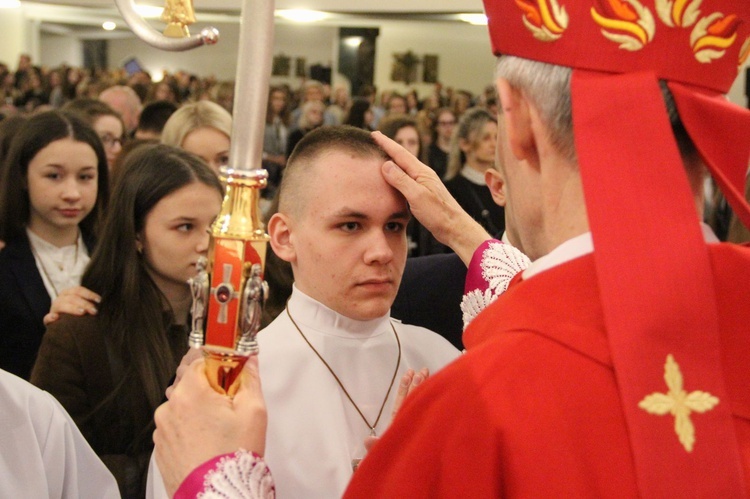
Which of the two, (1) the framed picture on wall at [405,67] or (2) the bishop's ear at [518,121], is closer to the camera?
(2) the bishop's ear at [518,121]

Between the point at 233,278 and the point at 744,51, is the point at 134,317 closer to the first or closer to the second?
the point at 233,278

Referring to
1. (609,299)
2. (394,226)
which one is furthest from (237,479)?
(394,226)

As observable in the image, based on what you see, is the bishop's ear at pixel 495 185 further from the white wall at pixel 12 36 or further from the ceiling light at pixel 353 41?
the white wall at pixel 12 36

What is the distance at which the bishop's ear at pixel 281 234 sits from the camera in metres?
2.12

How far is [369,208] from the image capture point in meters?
1.99

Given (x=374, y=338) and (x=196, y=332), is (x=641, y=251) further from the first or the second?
(x=374, y=338)

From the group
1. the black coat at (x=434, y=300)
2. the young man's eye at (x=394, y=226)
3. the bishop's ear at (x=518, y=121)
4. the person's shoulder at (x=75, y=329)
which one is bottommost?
the person's shoulder at (x=75, y=329)

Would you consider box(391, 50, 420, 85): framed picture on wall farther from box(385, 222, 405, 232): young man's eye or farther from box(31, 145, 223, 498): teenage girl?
box(385, 222, 405, 232): young man's eye

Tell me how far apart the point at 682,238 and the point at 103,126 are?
448 cm

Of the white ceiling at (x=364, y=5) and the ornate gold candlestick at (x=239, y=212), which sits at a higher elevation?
the white ceiling at (x=364, y=5)

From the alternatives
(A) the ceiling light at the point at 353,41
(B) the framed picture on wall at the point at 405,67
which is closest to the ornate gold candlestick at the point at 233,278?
(B) the framed picture on wall at the point at 405,67

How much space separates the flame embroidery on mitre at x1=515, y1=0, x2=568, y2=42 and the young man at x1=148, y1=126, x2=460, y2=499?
31.8 inches

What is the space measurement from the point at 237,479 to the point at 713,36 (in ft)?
2.70

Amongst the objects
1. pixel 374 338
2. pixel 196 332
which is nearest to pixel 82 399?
pixel 374 338
